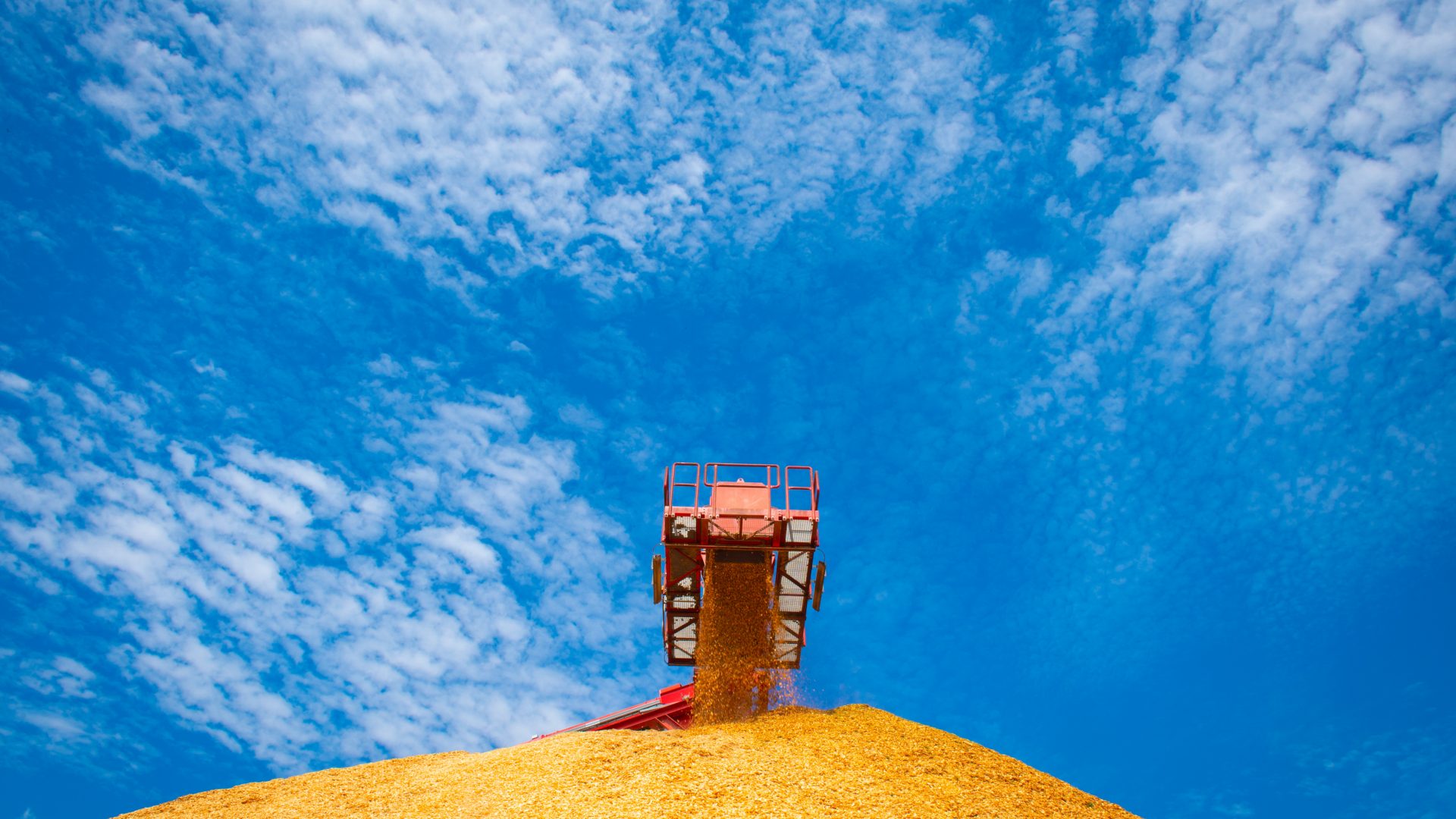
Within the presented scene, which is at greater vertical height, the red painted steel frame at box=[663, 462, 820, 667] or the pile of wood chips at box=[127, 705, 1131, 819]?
the red painted steel frame at box=[663, 462, 820, 667]

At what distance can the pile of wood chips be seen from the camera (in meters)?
11.6

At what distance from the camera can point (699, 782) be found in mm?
12219

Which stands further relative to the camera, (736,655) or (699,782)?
(736,655)

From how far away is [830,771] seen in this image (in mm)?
12695

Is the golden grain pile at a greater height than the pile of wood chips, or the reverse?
the golden grain pile

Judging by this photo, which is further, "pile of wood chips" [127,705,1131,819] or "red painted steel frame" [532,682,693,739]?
"red painted steel frame" [532,682,693,739]

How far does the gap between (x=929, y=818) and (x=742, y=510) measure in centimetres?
597

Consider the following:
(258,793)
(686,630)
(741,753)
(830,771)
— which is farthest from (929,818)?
(258,793)

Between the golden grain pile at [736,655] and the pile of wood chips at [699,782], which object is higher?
the golden grain pile at [736,655]

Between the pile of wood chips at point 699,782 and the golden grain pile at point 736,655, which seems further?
the golden grain pile at point 736,655

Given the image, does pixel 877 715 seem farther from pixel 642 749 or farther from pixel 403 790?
pixel 403 790

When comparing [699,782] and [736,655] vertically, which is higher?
[736,655]

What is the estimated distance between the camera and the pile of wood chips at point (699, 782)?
11617 mm

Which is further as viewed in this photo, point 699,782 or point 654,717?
point 654,717
